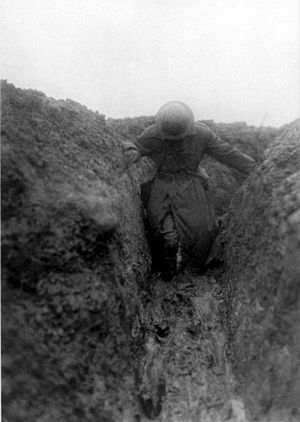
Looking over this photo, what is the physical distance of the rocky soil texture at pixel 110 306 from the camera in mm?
3172

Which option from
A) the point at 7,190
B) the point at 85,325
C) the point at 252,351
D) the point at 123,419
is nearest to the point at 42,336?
the point at 85,325

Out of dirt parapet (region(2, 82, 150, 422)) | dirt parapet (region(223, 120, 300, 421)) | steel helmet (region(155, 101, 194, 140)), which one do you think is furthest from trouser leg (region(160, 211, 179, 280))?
steel helmet (region(155, 101, 194, 140))

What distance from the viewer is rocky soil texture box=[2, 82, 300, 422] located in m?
3.17

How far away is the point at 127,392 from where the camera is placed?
3328 mm

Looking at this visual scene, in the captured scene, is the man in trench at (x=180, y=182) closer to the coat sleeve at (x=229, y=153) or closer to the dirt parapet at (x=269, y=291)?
the coat sleeve at (x=229, y=153)

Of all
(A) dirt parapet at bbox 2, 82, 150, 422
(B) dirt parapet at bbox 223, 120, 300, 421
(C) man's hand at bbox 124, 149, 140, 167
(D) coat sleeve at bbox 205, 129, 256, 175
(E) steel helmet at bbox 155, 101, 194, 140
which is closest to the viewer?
(A) dirt parapet at bbox 2, 82, 150, 422

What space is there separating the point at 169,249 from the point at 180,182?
2.56 feet

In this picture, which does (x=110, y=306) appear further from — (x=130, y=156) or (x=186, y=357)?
(x=130, y=156)

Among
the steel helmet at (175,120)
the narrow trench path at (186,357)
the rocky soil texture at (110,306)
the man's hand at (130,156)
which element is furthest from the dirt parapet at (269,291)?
the man's hand at (130,156)

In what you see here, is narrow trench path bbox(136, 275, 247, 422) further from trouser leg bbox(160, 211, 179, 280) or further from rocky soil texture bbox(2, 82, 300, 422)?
trouser leg bbox(160, 211, 179, 280)

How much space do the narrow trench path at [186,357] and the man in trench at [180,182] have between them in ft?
1.16

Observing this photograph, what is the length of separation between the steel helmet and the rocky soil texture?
761 mm

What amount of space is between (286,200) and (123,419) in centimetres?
215

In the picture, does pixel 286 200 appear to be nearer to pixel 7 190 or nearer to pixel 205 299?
pixel 205 299
